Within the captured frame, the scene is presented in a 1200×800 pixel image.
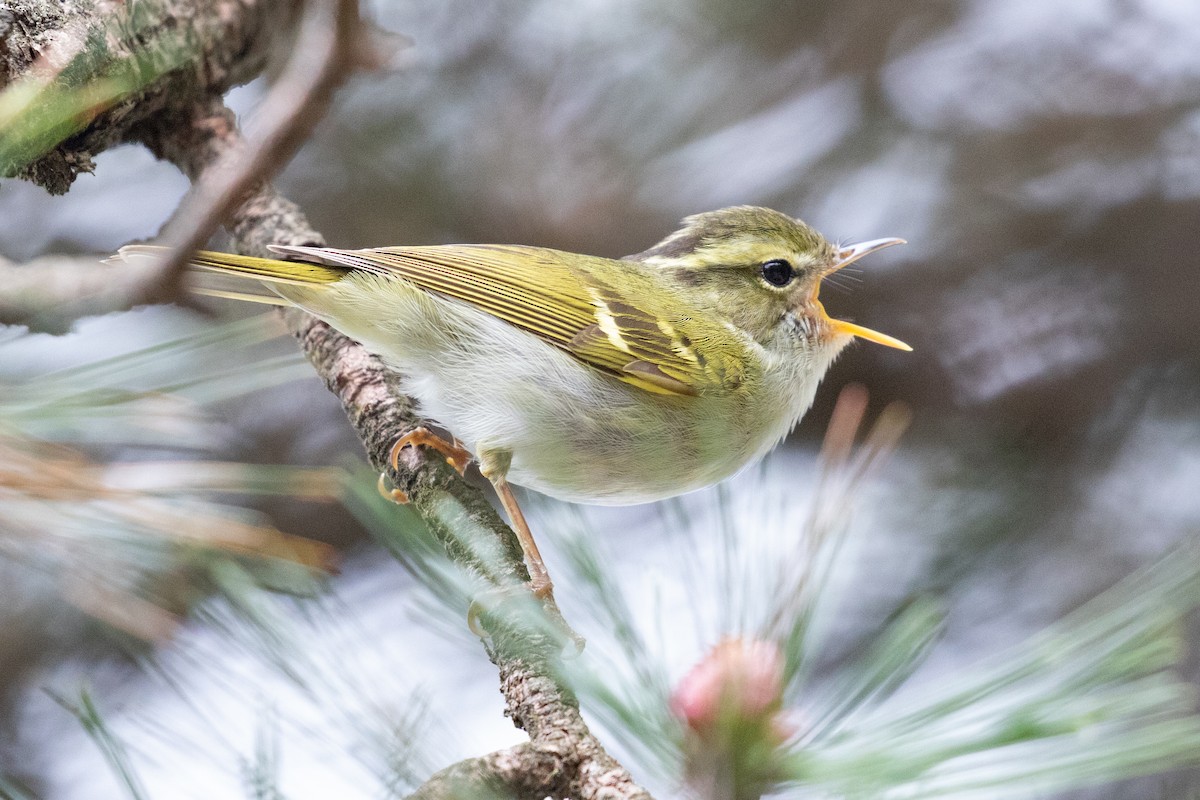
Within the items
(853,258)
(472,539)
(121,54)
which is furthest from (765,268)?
(121,54)

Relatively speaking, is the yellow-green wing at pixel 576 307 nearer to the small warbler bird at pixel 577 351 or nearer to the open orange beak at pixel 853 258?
the small warbler bird at pixel 577 351

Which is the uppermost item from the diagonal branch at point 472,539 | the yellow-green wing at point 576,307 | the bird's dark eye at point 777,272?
the bird's dark eye at point 777,272

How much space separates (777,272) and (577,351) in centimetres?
59

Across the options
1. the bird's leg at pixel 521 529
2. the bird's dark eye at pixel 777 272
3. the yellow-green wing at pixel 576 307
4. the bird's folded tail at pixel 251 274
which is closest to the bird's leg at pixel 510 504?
the bird's leg at pixel 521 529

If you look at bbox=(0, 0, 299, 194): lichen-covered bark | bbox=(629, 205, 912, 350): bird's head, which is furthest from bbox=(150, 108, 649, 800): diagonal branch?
bbox=(629, 205, 912, 350): bird's head

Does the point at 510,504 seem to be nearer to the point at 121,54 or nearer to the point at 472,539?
the point at 472,539

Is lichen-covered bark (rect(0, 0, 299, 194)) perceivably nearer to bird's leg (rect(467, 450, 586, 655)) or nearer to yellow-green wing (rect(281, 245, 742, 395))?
yellow-green wing (rect(281, 245, 742, 395))

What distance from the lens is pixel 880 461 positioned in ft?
4.24

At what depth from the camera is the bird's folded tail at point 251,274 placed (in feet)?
6.12

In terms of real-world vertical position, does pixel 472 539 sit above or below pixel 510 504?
below

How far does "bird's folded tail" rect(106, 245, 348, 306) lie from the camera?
73.5 inches

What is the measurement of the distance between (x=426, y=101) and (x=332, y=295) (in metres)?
1.12

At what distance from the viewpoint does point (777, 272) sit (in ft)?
8.37

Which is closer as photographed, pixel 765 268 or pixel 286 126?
pixel 286 126
